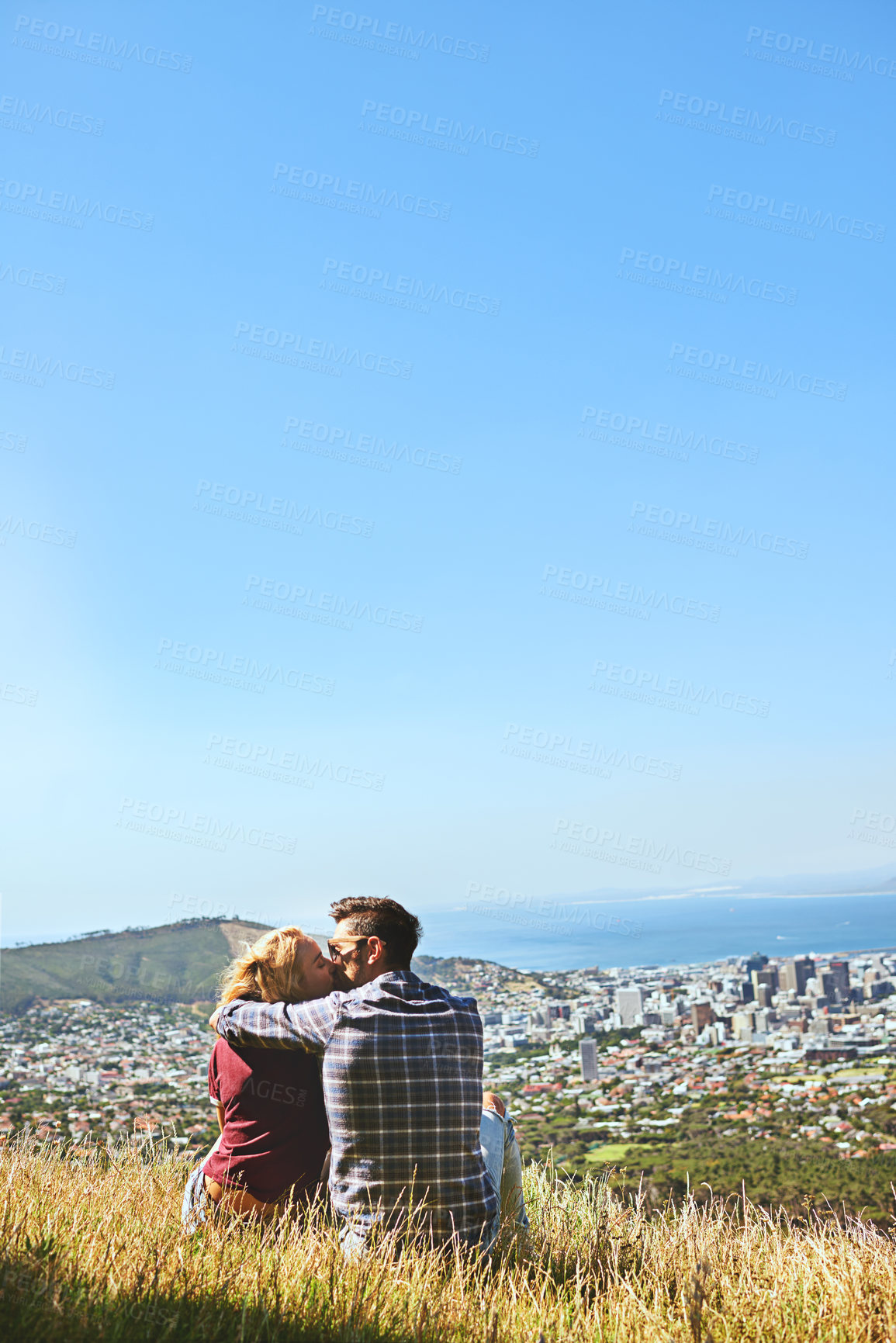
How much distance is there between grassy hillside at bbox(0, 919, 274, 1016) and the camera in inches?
Answer: 731

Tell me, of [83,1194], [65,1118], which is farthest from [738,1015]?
[83,1194]

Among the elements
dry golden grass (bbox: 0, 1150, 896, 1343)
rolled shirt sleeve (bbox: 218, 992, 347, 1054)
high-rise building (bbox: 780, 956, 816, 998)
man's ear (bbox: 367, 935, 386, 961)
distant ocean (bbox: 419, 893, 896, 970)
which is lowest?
distant ocean (bbox: 419, 893, 896, 970)

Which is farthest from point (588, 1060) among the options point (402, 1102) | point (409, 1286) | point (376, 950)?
point (409, 1286)

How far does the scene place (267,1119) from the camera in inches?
117

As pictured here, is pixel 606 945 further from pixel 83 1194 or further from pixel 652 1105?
pixel 83 1194

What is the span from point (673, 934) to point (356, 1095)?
60.1 meters

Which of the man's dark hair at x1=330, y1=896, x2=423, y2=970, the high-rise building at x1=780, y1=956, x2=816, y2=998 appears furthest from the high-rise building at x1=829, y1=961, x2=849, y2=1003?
A: the man's dark hair at x1=330, y1=896, x2=423, y2=970

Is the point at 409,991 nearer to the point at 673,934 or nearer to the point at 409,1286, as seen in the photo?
the point at 409,1286

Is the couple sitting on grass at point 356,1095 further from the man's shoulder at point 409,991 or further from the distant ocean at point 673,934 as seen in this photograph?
the distant ocean at point 673,934

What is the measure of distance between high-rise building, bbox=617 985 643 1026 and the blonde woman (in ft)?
70.6

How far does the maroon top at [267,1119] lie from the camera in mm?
2957

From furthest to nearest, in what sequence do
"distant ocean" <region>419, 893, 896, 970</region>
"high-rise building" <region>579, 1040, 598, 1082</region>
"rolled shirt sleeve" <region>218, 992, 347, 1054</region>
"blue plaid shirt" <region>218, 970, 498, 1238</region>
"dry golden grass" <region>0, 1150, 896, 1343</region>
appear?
"distant ocean" <region>419, 893, 896, 970</region> < "high-rise building" <region>579, 1040, 598, 1082</region> < "rolled shirt sleeve" <region>218, 992, 347, 1054</region> < "blue plaid shirt" <region>218, 970, 498, 1238</region> < "dry golden grass" <region>0, 1150, 896, 1343</region>

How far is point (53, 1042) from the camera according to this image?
18141mm

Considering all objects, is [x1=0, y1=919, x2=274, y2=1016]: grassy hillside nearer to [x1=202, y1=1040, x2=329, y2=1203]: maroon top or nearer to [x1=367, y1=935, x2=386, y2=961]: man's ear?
[x1=202, y1=1040, x2=329, y2=1203]: maroon top
